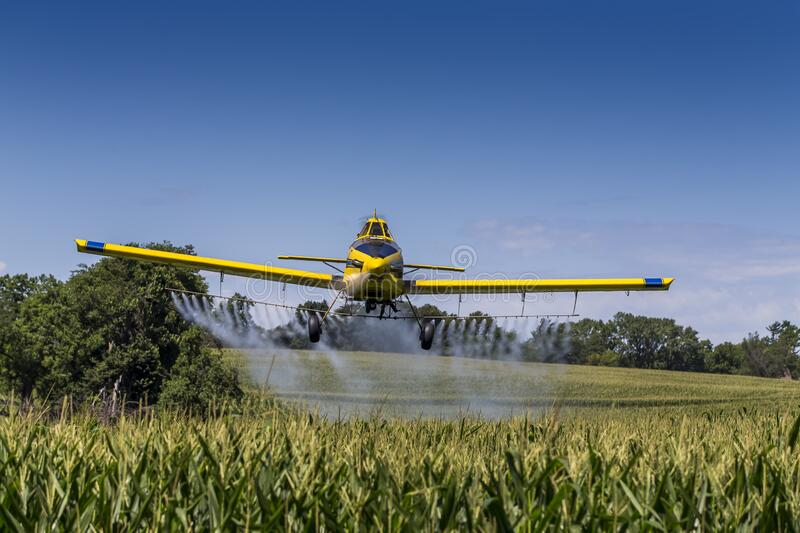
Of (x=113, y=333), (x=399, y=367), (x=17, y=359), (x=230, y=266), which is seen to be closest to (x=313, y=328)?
(x=230, y=266)

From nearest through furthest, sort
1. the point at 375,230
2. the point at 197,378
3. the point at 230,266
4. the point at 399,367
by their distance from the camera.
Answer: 1. the point at 375,230
2. the point at 230,266
3. the point at 197,378
4. the point at 399,367

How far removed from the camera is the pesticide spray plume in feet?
199

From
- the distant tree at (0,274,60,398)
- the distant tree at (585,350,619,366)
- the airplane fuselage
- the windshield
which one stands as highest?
the windshield

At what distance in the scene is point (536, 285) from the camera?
29.3m

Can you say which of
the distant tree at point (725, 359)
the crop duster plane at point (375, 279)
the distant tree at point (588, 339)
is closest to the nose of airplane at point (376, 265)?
the crop duster plane at point (375, 279)

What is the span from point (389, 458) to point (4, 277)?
304 feet

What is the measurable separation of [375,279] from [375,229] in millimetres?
2660

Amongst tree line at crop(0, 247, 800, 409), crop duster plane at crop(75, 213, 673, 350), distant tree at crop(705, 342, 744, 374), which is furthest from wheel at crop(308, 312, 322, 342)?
distant tree at crop(705, 342, 744, 374)

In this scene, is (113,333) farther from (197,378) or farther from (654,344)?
(654,344)

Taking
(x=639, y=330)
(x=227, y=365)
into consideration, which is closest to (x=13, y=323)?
(x=227, y=365)

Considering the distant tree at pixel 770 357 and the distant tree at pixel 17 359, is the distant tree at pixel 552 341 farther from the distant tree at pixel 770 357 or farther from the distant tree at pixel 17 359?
the distant tree at pixel 770 357

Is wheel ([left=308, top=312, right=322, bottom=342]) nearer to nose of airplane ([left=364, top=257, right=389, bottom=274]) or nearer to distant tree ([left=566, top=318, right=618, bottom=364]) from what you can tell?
nose of airplane ([left=364, top=257, right=389, bottom=274])

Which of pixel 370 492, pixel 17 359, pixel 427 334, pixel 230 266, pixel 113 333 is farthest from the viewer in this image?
pixel 17 359

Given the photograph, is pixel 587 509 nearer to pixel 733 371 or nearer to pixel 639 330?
pixel 639 330
